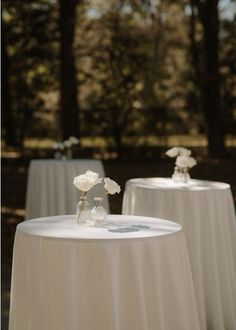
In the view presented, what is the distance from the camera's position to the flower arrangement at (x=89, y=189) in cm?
341

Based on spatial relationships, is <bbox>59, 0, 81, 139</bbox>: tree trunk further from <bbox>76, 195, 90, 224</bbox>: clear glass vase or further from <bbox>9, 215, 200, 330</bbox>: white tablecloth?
<bbox>9, 215, 200, 330</bbox>: white tablecloth

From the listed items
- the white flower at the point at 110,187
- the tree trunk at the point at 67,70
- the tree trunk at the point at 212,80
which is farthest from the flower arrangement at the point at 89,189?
the tree trunk at the point at 212,80

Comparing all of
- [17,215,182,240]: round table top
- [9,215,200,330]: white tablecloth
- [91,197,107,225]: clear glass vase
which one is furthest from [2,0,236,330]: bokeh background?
[9,215,200,330]: white tablecloth

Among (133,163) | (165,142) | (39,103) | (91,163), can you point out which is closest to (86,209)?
(91,163)

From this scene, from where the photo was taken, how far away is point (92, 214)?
351 centimetres

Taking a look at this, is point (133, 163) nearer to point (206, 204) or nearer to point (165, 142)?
point (165, 142)

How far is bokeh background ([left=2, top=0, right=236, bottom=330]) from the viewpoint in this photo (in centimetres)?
1683

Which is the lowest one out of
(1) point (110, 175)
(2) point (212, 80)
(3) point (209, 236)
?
(1) point (110, 175)

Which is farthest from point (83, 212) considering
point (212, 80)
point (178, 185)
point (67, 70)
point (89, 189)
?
point (212, 80)

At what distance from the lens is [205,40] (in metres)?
17.5

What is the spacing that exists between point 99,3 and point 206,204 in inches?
821

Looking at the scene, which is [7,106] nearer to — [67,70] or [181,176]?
[67,70]

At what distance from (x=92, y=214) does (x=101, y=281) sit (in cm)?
55

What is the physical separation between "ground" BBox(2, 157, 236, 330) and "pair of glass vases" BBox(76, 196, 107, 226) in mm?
2430
